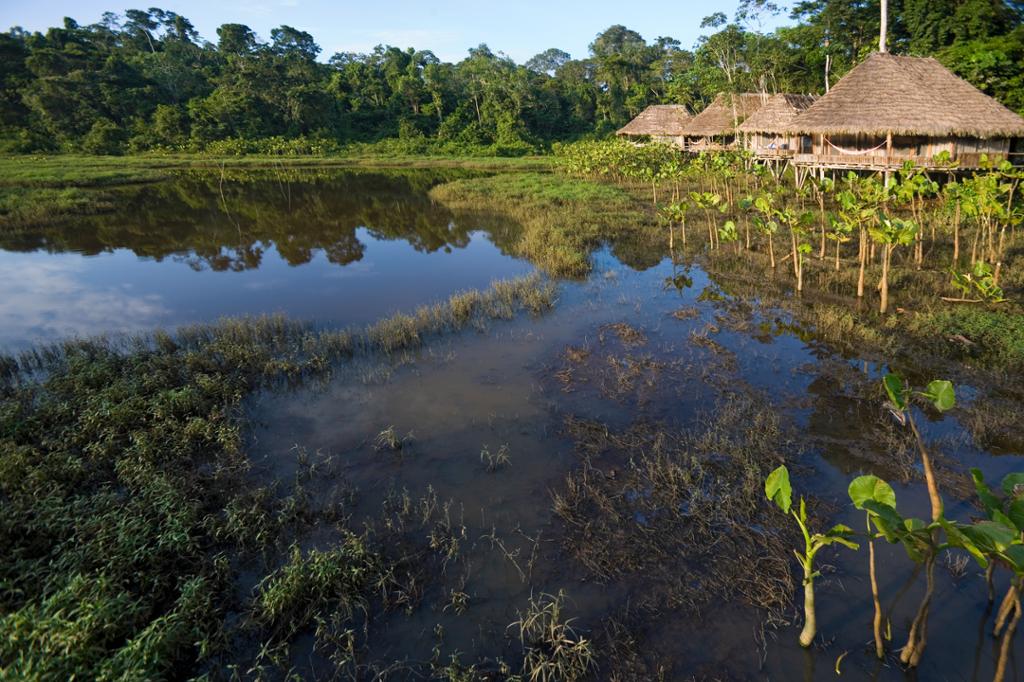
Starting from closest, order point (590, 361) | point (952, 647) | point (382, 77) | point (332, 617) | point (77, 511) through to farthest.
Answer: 1. point (952, 647)
2. point (332, 617)
3. point (77, 511)
4. point (590, 361)
5. point (382, 77)

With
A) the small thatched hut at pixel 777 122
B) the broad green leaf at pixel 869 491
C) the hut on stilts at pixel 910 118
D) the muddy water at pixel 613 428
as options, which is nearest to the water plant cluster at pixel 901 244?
the hut on stilts at pixel 910 118

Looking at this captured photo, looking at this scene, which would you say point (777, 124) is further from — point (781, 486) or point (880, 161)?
point (781, 486)

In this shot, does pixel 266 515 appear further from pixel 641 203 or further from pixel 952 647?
pixel 641 203

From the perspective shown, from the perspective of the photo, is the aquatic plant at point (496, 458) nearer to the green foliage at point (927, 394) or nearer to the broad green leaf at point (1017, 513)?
the green foliage at point (927, 394)

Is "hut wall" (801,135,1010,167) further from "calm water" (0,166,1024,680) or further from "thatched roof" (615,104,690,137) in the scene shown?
"thatched roof" (615,104,690,137)

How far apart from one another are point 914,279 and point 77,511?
14689 mm

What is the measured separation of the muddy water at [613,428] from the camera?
410 centimetres

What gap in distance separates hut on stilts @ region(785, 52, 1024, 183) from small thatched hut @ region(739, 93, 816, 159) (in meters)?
5.31

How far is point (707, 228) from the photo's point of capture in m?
17.6

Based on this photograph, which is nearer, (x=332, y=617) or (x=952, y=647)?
(x=952, y=647)

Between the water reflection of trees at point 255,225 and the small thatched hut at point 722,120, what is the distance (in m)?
17.4

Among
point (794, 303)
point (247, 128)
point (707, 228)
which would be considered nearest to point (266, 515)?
point (794, 303)

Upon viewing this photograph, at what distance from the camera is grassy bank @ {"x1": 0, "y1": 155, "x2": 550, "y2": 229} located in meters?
23.7

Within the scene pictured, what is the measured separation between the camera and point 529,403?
771 centimetres
